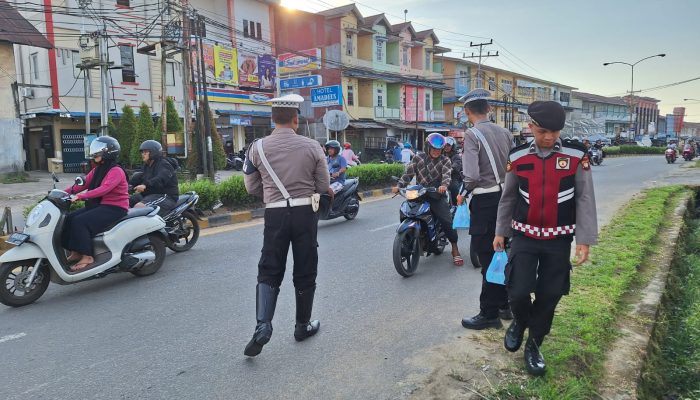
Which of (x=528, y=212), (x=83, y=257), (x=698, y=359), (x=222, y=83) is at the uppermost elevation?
(x=222, y=83)

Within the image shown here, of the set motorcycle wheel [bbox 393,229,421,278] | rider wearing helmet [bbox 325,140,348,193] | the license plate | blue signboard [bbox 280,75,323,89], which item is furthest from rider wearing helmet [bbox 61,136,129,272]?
blue signboard [bbox 280,75,323,89]

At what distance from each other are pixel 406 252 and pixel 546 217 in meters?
2.89

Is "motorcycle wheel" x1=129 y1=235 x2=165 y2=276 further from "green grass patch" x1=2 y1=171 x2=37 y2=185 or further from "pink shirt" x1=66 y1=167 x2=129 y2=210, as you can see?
"green grass patch" x1=2 y1=171 x2=37 y2=185

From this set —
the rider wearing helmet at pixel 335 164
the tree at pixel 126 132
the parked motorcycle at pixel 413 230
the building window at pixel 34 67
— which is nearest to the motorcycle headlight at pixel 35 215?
the parked motorcycle at pixel 413 230

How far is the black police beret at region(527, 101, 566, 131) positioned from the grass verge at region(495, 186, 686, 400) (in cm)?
150

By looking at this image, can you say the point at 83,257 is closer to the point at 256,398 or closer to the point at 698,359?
the point at 256,398

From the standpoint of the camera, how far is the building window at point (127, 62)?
83.9 ft

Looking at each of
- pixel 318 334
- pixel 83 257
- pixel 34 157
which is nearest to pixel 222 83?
pixel 34 157

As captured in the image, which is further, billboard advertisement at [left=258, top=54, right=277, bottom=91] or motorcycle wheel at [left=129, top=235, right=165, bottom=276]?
billboard advertisement at [left=258, top=54, right=277, bottom=91]

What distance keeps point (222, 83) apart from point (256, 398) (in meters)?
28.0

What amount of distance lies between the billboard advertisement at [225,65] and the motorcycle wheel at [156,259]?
79.7 ft

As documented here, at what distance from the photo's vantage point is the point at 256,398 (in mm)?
3002

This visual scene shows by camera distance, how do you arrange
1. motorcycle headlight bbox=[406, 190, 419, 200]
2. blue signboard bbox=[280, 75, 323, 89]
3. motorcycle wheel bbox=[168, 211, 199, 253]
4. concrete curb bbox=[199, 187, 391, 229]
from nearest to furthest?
motorcycle headlight bbox=[406, 190, 419, 200] < motorcycle wheel bbox=[168, 211, 199, 253] < concrete curb bbox=[199, 187, 391, 229] < blue signboard bbox=[280, 75, 323, 89]

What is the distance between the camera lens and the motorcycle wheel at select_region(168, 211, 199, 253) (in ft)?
23.7
